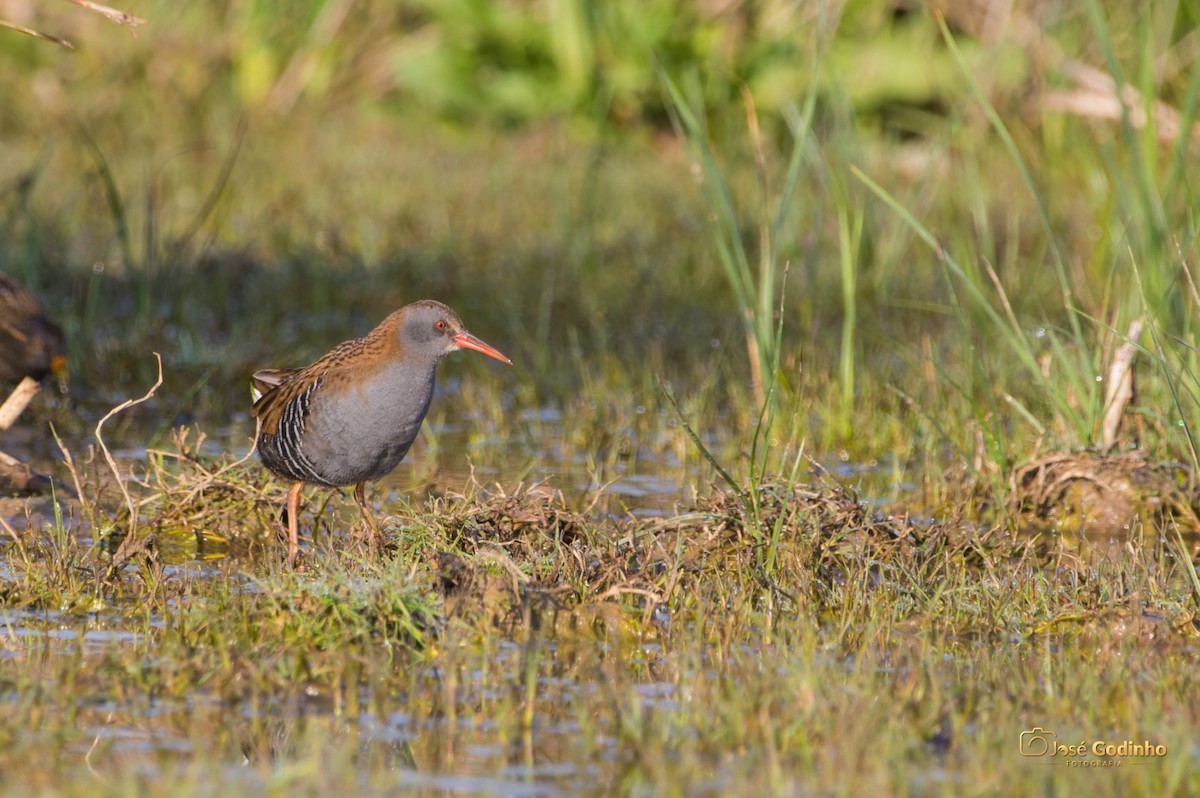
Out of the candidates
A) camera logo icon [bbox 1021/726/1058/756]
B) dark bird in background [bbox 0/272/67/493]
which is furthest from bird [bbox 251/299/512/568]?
camera logo icon [bbox 1021/726/1058/756]

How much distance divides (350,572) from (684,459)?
2185 millimetres

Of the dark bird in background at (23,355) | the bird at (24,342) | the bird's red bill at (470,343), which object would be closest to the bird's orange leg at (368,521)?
the bird's red bill at (470,343)

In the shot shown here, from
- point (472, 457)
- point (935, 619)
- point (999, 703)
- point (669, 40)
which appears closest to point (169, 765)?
point (999, 703)

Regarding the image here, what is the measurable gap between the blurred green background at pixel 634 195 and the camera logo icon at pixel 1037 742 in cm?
150

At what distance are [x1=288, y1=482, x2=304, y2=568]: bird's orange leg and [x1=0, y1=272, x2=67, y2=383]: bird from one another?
4.01ft

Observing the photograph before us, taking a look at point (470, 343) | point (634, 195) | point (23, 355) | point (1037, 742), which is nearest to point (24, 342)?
point (23, 355)

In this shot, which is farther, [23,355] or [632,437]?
[632,437]

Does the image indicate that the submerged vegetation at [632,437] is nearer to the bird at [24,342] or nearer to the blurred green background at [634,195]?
the blurred green background at [634,195]

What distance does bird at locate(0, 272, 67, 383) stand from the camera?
6043mm

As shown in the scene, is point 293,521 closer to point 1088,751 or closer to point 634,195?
point 1088,751

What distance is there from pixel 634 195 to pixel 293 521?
5.94 metres

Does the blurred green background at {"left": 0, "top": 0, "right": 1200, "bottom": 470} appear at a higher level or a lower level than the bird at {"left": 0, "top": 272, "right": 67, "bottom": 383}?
higher

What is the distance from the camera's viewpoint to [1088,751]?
3.55 metres

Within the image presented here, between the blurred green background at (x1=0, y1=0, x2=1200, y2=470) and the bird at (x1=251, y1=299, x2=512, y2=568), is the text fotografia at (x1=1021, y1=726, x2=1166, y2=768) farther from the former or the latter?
the bird at (x1=251, y1=299, x2=512, y2=568)
